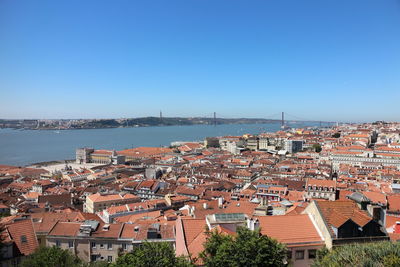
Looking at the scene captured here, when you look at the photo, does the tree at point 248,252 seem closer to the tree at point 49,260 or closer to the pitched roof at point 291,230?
the pitched roof at point 291,230

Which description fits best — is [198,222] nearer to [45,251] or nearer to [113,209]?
[45,251]

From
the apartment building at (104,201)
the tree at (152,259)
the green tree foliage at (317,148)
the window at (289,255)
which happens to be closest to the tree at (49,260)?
the tree at (152,259)

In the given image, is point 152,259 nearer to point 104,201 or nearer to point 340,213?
point 340,213

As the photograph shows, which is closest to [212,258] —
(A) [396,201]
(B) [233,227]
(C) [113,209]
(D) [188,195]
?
(B) [233,227]

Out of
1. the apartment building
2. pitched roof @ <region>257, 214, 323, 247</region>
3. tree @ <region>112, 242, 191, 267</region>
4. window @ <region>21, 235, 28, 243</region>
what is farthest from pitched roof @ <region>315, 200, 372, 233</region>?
the apartment building

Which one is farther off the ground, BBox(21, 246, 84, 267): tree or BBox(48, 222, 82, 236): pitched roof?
BBox(21, 246, 84, 267): tree

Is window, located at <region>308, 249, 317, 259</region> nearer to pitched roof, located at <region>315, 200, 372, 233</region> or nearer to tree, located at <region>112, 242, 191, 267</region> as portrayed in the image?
pitched roof, located at <region>315, 200, 372, 233</region>
